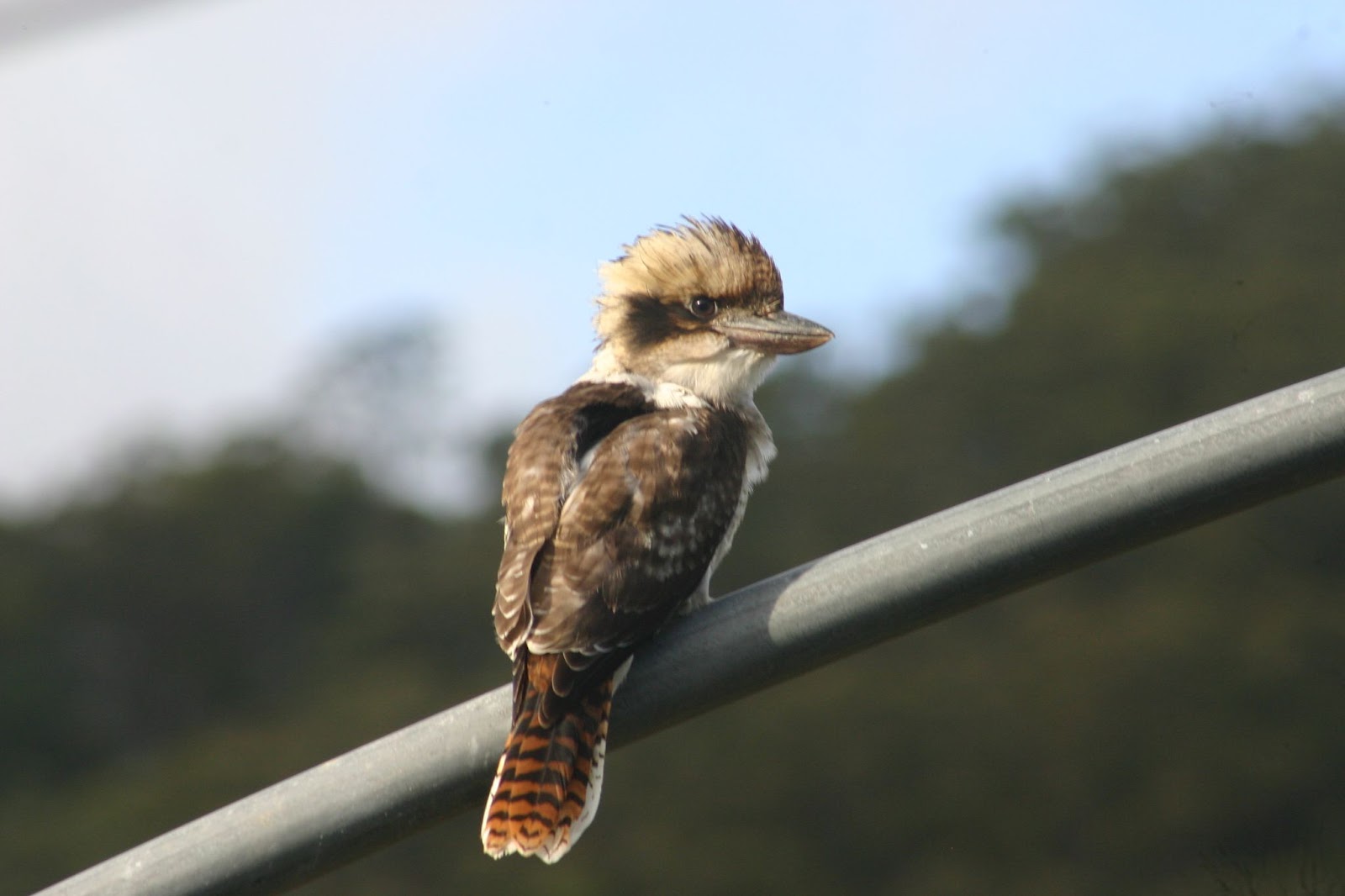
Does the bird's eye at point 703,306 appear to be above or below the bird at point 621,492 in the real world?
above

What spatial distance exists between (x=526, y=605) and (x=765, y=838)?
21.8 m

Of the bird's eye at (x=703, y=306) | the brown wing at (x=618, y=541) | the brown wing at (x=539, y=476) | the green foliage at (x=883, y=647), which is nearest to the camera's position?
the brown wing at (x=618, y=541)

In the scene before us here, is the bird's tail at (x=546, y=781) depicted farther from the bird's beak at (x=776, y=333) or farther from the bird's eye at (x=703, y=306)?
the bird's eye at (x=703, y=306)

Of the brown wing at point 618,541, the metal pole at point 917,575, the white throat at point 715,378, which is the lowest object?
the metal pole at point 917,575

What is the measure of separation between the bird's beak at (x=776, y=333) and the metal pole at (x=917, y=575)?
6.40 ft

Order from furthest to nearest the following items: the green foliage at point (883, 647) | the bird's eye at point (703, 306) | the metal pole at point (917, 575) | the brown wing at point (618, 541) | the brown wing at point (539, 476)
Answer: the green foliage at point (883, 647), the bird's eye at point (703, 306), the brown wing at point (539, 476), the brown wing at point (618, 541), the metal pole at point (917, 575)

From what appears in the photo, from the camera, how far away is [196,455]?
40.8 meters

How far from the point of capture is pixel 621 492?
329 centimetres

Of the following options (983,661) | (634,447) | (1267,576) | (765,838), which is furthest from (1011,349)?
(634,447)

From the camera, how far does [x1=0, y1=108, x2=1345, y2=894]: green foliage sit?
869 inches

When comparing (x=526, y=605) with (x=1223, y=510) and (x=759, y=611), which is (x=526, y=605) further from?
(x=1223, y=510)

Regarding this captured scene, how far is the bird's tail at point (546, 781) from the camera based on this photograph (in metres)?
2.73

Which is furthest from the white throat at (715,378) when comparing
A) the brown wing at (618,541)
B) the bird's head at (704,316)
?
the brown wing at (618,541)

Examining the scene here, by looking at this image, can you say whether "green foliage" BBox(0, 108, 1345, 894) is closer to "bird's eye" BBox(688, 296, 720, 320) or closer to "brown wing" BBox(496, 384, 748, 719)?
"bird's eye" BBox(688, 296, 720, 320)
